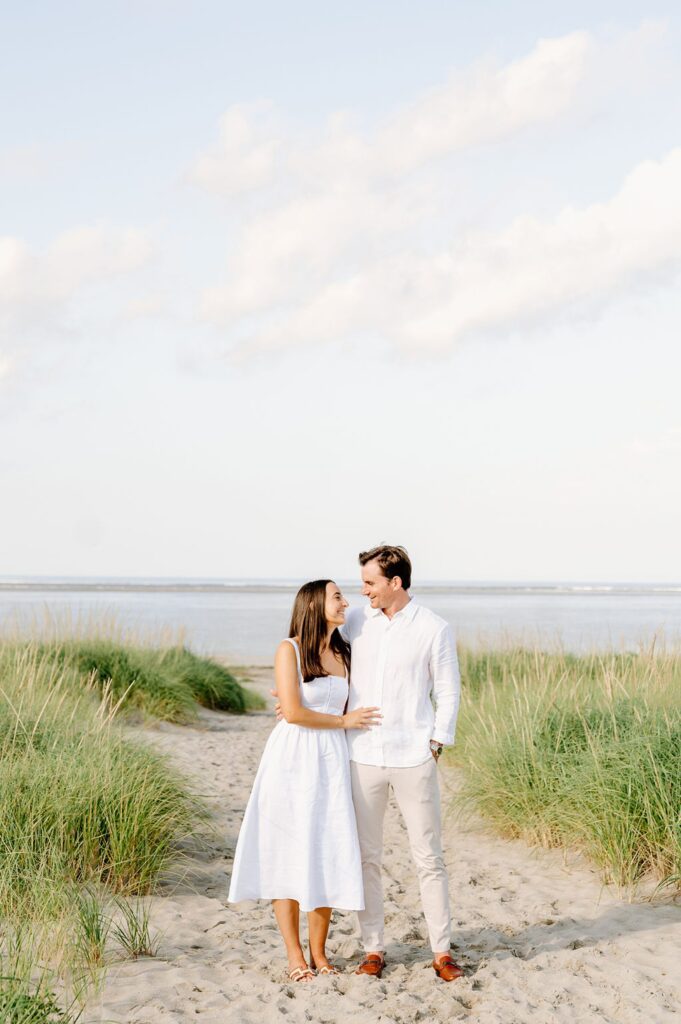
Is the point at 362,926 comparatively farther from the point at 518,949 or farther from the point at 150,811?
the point at 150,811

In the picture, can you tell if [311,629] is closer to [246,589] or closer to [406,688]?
[406,688]

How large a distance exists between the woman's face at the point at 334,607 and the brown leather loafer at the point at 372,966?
5.33ft

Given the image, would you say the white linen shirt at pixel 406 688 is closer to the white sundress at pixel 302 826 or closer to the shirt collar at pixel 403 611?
the shirt collar at pixel 403 611

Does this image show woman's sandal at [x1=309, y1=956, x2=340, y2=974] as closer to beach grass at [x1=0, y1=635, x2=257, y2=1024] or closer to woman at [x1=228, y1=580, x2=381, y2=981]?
woman at [x1=228, y1=580, x2=381, y2=981]

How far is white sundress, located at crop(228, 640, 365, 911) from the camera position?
4324 mm

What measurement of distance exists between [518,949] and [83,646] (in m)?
9.27

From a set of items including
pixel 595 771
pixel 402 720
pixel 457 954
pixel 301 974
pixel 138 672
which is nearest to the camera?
pixel 402 720

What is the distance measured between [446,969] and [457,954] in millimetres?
558

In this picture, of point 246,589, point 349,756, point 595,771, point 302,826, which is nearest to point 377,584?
point 349,756

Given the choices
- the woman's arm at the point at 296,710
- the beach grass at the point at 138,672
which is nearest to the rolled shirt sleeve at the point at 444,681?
the woman's arm at the point at 296,710

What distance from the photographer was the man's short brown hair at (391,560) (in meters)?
4.41

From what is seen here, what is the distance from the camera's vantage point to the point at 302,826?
4297 millimetres

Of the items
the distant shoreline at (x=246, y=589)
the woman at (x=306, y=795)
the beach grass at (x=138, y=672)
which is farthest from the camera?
the distant shoreline at (x=246, y=589)

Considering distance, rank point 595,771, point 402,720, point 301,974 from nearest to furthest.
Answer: point 402,720
point 301,974
point 595,771
